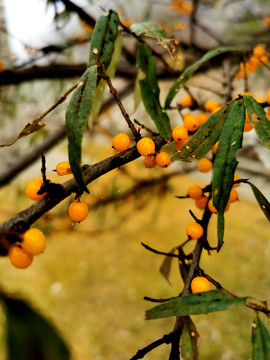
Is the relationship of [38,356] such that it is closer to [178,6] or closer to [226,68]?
[226,68]

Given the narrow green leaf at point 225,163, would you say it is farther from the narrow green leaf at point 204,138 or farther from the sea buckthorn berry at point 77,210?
the sea buckthorn berry at point 77,210

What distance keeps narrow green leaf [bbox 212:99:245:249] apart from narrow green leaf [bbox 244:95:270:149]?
0.05 ft

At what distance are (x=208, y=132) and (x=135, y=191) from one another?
5.32 ft

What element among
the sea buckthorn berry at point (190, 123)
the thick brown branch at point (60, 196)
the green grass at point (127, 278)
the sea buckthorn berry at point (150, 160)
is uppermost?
the green grass at point (127, 278)

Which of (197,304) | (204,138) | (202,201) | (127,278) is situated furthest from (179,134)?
(127,278)

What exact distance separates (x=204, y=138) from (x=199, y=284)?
0.72 ft

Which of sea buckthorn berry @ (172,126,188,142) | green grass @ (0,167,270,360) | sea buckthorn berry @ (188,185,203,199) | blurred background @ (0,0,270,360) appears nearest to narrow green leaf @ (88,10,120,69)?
sea buckthorn berry @ (172,126,188,142)

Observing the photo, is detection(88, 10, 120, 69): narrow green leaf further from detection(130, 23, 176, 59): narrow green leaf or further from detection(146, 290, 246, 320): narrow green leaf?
detection(146, 290, 246, 320): narrow green leaf

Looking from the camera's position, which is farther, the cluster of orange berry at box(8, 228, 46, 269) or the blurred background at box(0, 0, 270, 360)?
the blurred background at box(0, 0, 270, 360)

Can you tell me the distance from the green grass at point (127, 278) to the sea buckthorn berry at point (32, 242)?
1.25m

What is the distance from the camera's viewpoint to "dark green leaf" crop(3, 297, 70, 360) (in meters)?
0.29

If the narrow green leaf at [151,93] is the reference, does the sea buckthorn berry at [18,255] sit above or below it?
below

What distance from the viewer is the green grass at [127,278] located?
6.13 ft

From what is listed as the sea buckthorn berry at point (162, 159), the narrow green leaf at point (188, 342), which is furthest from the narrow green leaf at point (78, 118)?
the narrow green leaf at point (188, 342)
